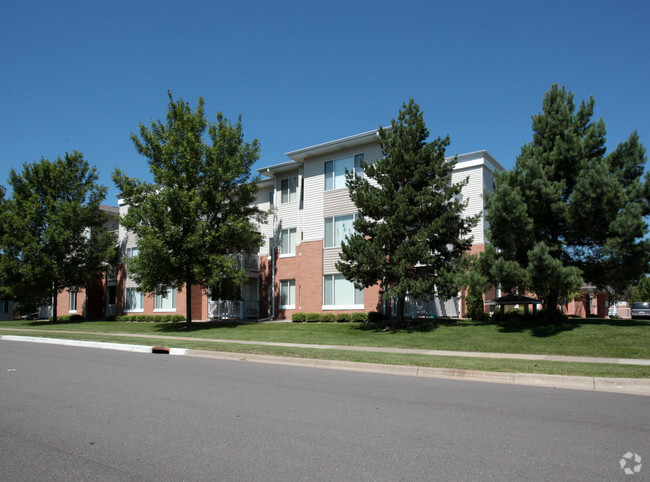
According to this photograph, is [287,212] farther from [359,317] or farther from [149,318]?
[149,318]

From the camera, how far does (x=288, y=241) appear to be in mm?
31844

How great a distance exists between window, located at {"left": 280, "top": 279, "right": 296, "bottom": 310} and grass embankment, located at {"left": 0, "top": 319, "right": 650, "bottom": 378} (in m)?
5.97

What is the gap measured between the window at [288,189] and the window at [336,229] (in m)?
3.72

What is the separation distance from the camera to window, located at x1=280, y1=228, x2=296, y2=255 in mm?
31652

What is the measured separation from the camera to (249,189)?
29.2 metres

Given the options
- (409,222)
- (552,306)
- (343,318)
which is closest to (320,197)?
(343,318)

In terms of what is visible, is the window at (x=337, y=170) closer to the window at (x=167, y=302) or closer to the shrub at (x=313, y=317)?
the shrub at (x=313, y=317)

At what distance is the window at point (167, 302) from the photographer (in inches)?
1448

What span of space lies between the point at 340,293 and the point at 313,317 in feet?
6.95

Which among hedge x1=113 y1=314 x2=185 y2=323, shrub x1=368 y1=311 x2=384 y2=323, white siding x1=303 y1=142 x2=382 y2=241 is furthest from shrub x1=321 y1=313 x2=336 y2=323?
hedge x1=113 y1=314 x2=185 y2=323

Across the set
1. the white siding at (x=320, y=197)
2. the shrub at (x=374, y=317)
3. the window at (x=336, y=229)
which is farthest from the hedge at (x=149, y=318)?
the shrub at (x=374, y=317)

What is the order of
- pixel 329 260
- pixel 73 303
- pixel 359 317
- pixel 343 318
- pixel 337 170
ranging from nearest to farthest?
1. pixel 359 317
2. pixel 343 318
3. pixel 329 260
4. pixel 337 170
5. pixel 73 303

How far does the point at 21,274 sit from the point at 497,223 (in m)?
33.4
